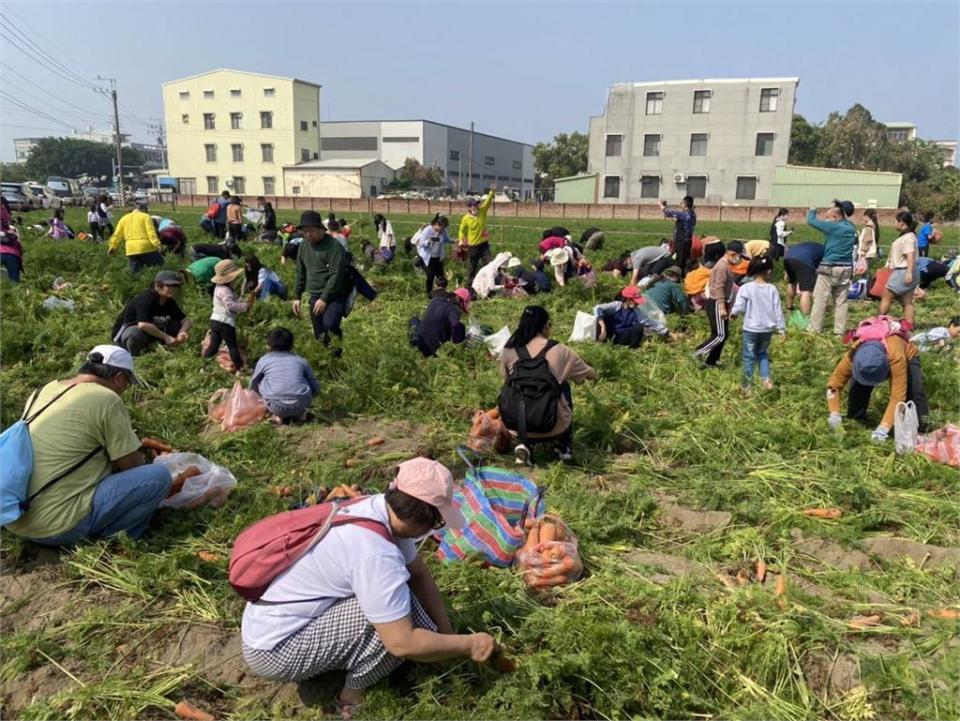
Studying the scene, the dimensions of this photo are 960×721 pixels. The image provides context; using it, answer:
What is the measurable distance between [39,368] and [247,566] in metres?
6.03

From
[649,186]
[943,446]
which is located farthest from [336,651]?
[649,186]

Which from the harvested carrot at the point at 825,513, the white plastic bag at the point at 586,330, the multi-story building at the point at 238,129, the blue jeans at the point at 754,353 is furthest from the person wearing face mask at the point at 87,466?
the multi-story building at the point at 238,129

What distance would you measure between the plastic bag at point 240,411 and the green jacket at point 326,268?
1536 millimetres

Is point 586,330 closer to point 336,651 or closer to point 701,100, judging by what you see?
point 336,651

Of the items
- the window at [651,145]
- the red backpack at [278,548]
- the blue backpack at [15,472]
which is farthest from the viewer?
the window at [651,145]

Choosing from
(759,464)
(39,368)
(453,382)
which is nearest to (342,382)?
(453,382)

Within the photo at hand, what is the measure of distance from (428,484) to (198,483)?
2459 millimetres

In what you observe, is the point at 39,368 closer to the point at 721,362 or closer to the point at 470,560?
the point at 470,560

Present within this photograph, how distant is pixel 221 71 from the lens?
64.5 metres

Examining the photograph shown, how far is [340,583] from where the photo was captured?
8.61 feet

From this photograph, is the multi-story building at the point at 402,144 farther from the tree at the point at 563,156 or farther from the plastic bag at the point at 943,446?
the plastic bag at the point at 943,446

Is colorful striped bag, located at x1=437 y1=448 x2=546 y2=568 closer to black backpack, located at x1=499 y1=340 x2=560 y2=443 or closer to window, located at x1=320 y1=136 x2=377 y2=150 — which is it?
black backpack, located at x1=499 y1=340 x2=560 y2=443

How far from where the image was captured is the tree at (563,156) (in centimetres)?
7762

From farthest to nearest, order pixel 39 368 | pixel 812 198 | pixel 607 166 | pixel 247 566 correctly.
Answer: pixel 607 166 → pixel 812 198 → pixel 39 368 → pixel 247 566
